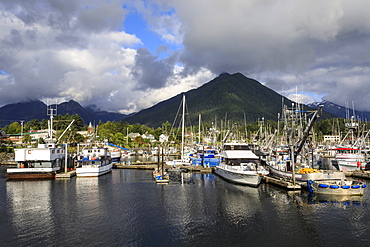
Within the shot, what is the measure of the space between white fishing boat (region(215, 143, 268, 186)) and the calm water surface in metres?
A: 2.27

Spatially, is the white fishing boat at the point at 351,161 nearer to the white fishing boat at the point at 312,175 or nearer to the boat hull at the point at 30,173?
the white fishing boat at the point at 312,175

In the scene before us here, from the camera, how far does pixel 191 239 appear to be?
30.0m

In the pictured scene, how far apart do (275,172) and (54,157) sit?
57.6 metres

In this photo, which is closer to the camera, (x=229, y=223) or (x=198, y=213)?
(x=229, y=223)

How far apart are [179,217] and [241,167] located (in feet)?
83.6

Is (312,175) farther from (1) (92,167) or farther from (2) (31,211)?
(1) (92,167)

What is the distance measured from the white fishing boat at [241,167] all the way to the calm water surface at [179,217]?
7.45ft

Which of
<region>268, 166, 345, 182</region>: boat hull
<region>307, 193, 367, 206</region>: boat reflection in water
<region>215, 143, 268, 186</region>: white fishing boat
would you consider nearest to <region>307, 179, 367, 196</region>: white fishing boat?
<region>307, 193, 367, 206</region>: boat reflection in water

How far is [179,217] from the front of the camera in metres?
37.4

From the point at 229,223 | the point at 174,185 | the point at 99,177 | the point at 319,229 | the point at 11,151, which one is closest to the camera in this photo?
the point at 319,229

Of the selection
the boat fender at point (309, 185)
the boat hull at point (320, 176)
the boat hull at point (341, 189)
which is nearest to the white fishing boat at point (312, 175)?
the boat hull at point (320, 176)

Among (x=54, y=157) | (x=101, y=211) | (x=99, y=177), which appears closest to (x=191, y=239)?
(x=101, y=211)

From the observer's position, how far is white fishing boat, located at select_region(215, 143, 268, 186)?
56531 millimetres

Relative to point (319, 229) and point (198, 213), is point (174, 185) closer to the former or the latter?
point (198, 213)
